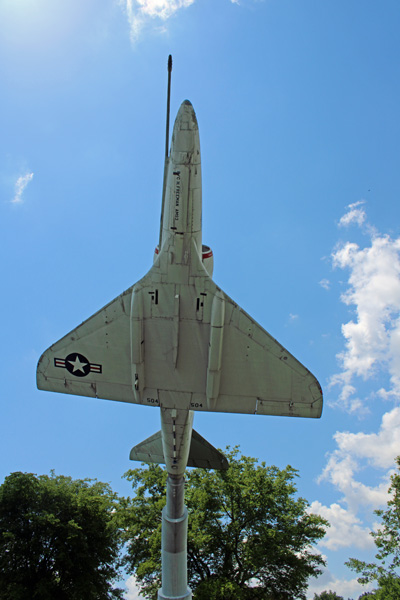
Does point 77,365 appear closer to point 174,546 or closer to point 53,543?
point 174,546

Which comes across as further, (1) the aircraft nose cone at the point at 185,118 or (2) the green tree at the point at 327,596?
(2) the green tree at the point at 327,596

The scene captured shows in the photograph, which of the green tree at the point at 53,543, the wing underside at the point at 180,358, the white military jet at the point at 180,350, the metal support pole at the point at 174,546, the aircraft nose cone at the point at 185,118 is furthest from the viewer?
the green tree at the point at 53,543

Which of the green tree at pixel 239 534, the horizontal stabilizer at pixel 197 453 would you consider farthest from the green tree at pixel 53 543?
the horizontal stabilizer at pixel 197 453

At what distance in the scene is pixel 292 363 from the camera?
14.7 meters

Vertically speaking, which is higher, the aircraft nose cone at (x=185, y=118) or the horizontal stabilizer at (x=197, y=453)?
the aircraft nose cone at (x=185, y=118)

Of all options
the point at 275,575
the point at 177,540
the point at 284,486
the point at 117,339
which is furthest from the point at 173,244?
the point at 275,575

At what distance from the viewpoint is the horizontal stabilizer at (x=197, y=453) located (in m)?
19.3

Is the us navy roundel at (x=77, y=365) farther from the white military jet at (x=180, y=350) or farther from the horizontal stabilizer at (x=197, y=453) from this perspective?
the horizontal stabilizer at (x=197, y=453)

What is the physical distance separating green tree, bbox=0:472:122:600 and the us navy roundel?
48.0 ft

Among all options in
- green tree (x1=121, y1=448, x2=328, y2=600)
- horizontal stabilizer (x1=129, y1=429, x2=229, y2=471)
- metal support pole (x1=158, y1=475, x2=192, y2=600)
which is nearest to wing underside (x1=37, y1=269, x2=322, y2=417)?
metal support pole (x1=158, y1=475, x2=192, y2=600)

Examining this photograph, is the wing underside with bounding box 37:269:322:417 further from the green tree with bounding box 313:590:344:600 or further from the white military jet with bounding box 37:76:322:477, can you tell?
the green tree with bounding box 313:590:344:600

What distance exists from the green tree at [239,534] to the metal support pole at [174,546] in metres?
8.60

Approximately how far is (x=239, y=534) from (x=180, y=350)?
706 inches

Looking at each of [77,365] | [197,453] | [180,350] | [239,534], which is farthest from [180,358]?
[239,534]
